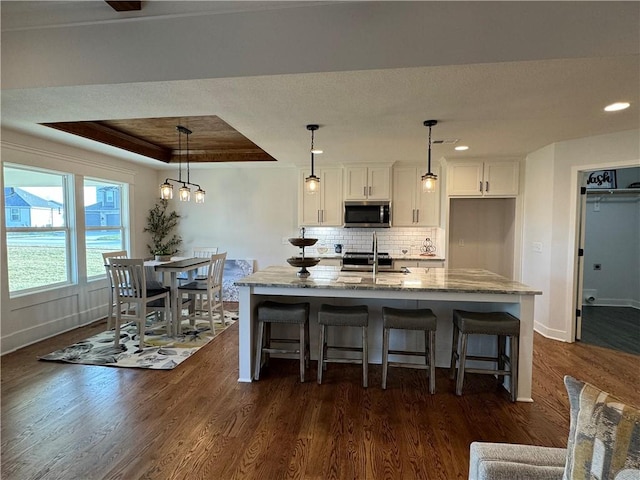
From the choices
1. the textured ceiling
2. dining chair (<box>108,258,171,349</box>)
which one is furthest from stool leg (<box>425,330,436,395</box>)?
dining chair (<box>108,258,171,349</box>)

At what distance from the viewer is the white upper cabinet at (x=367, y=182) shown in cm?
521

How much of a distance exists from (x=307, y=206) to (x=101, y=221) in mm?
3226

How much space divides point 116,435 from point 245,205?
4.26 metres

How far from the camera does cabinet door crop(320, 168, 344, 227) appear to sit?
537 centimetres

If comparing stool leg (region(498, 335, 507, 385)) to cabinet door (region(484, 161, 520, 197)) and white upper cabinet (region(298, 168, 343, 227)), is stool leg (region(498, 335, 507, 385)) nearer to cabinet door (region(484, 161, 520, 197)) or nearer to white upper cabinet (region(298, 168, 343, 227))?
cabinet door (region(484, 161, 520, 197))

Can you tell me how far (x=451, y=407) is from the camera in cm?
253

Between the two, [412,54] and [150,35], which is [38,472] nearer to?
[150,35]

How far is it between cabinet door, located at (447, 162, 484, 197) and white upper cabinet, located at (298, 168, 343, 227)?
170 centimetres

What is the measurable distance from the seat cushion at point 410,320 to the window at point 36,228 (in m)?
4.22

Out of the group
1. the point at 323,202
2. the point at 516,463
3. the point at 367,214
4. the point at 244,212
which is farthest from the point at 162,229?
the point at 516,463

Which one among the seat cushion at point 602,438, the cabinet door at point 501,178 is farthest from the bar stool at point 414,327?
the cabinet door at point 501,178

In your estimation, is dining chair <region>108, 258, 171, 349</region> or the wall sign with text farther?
the wall sign with text

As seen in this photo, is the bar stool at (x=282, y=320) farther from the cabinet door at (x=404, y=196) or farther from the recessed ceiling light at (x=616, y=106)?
the recessed ceiling light at (x=616, y=106)

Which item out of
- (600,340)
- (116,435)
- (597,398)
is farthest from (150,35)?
(600,340)
